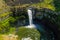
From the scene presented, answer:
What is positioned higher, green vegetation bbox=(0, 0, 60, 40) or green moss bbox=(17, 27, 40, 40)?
green vegetation bbox=(0, 0, 60, 40)

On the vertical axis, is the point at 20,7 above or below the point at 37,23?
above

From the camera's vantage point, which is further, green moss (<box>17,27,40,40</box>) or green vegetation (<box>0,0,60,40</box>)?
green vegetation (<box>0,0,60,40</box>)

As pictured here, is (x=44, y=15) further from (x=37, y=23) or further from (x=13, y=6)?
(x=13, y=6)

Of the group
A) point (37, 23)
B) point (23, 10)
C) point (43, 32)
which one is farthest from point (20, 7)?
point (43, 32)

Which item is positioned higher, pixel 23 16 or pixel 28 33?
pixel 23 16

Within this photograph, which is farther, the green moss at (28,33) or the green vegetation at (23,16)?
the green vegetation at (23,16)

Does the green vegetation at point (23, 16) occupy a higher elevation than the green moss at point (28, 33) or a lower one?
higher

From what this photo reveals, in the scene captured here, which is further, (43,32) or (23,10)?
(23,10)

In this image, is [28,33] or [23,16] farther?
[23,16]
